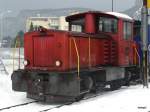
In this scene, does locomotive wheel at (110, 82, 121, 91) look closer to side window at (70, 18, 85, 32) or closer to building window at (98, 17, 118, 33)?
building window at (98, 17, 118, 33)

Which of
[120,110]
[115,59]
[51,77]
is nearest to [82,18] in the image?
[115,59]

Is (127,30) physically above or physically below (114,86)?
above

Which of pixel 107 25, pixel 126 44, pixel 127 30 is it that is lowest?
pixel 126 44

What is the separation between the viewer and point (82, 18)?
16.7 m

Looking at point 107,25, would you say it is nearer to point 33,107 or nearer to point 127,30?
point 127,30

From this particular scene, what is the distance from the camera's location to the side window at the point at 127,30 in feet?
55.5

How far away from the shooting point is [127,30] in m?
17.3

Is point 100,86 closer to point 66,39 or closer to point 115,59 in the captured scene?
point 115,59

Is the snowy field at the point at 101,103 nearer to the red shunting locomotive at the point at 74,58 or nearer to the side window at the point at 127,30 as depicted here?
the red shunting locomotive at the point at 74,58

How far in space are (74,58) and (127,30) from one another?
13.8 feet

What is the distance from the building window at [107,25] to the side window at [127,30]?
60 centimetres

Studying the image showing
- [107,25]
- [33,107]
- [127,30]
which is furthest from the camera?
[127,30]

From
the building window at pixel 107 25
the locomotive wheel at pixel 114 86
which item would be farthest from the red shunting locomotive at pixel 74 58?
the locomotive wheel at pixel 114 86

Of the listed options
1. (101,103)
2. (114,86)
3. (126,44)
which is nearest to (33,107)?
(101,103)
